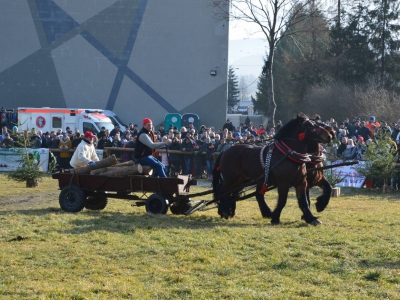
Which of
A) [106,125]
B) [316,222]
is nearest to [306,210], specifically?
[316,222]

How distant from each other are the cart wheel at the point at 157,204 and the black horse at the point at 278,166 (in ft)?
3.54

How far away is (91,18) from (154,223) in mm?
30358

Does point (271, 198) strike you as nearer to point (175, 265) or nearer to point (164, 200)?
point (164, 200)

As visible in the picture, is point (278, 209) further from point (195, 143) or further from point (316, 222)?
point (195, 143)

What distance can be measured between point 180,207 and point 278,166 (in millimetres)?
2428

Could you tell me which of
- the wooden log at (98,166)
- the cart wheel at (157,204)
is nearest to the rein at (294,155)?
the cart wheel at (157,204)

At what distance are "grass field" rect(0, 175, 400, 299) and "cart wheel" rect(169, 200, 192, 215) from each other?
0.27 meters

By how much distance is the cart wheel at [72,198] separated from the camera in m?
13.4

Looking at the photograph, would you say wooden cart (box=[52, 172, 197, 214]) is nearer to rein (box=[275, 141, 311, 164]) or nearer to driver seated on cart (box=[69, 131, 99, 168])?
driver seated on cart (box=[69, 131, 99, 168])

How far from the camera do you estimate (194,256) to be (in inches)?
352

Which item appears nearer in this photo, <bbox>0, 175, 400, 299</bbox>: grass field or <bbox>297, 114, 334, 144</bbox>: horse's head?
<bbox>0, 175, 400, 299</bbox>: grass field

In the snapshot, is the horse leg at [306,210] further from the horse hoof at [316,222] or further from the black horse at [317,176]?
the black horse at [317,176]

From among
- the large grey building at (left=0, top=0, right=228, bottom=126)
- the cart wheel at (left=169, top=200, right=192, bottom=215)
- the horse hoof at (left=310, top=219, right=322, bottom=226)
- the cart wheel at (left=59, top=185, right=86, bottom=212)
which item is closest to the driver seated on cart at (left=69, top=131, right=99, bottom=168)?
the cart wheel at (left=59, top=185, right=86, bottom=212)

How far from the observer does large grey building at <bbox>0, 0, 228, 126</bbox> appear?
131ft
